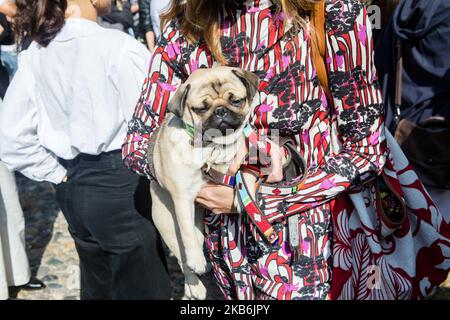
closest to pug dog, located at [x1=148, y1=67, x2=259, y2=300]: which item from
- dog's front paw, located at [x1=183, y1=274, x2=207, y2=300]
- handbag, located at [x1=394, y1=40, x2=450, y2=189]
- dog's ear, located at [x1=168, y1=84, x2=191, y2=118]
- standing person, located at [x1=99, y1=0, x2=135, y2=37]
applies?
dog's ear, located at [x1=168, y1=84, x2=191, y2=118]

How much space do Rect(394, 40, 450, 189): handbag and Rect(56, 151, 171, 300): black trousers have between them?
4.59 ft

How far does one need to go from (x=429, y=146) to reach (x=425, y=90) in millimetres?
304

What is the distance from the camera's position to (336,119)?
1.65 metres

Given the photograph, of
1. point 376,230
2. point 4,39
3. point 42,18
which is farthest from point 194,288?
point 4,39

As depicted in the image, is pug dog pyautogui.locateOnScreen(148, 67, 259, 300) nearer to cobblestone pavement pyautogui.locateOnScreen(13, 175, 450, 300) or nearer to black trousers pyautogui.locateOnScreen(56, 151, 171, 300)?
black trousers pyautogui.locateOnScreen(56, 151, 171, 300)

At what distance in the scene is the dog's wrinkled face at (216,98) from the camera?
1665mm

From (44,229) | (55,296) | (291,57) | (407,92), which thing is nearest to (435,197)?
(407,92)

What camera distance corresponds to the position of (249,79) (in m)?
1.62

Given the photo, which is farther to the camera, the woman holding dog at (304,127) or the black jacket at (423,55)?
the black jacket at (423,55)

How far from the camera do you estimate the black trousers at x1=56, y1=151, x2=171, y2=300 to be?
2529 millimetres

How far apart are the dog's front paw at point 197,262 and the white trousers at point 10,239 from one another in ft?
7.62

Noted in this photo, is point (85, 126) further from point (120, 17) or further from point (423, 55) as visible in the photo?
point (120, 17)

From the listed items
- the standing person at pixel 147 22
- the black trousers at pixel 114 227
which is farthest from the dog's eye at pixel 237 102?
the standing person at pixel 147 22

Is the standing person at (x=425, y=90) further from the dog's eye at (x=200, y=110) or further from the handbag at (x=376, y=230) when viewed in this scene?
the dog's eye at (x=200, y=110)
